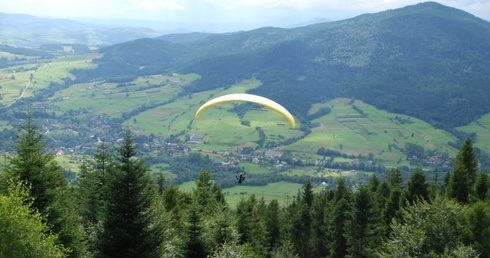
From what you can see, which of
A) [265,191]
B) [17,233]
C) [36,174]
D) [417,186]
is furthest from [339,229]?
[265,191]

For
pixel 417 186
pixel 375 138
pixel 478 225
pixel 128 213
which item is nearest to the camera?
pixel 128 213

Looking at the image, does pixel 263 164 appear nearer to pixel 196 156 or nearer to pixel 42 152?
pixel 196 156

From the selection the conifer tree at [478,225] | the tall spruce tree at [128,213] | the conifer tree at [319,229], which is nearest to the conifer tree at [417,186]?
the conifer tree at [478,225]

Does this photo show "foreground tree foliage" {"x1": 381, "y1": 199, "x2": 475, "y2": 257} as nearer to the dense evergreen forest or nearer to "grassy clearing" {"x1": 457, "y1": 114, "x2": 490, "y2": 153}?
the dense evergreen forest

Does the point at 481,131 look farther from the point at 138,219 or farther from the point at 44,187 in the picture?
the point at 44,187

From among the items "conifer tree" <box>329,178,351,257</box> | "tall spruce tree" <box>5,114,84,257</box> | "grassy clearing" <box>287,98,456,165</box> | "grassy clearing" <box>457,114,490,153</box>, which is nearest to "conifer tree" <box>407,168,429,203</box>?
"conifer tree" <box>329,178,351,257</box>

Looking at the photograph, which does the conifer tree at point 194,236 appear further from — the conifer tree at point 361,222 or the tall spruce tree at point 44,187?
the conifer tree at point 361,222

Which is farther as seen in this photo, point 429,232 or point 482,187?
point 482,187
